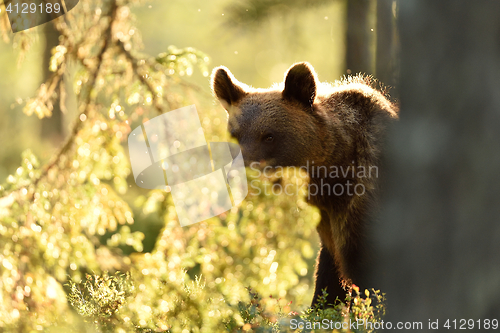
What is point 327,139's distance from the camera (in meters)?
2.89

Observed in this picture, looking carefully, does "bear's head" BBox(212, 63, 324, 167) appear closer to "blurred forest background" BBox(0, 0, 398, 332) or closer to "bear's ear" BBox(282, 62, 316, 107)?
"bear's ear" BBox(282, 62, 316, 107)

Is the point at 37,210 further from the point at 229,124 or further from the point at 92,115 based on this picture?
the point at 229,124

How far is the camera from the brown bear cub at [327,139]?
2.79m

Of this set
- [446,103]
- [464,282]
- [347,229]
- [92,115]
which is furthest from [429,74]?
[92,115]

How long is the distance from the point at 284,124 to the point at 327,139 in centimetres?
33

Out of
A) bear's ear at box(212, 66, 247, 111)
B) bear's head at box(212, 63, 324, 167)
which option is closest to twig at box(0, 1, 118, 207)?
bear's ear at box(212, 66, 247, 111)

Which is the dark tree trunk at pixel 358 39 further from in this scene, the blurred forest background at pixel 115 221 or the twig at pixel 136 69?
the twig at pixel 136 69

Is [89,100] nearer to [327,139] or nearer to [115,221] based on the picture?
[115,221]

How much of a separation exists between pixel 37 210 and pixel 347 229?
8.71 ft

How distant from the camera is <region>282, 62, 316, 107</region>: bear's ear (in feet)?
9.11

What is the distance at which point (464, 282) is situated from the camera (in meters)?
1.58

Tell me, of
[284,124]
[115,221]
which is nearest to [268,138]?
[284,124]

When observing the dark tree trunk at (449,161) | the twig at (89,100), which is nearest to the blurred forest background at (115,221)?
the twig at (89,100)

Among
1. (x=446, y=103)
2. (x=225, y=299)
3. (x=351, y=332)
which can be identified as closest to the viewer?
(x=446, y=103)
